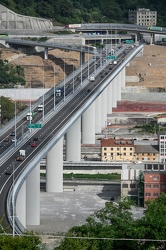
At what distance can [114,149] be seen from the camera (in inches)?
2717

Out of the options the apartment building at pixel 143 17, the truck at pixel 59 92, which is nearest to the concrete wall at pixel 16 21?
the apartment building at pixel 143 17

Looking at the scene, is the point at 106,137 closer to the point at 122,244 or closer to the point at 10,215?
the point at 10,215

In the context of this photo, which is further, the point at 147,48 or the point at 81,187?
the point at 147,48

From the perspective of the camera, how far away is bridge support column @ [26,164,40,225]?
2132 inches

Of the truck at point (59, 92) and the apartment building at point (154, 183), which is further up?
the truck at point (59, 92)

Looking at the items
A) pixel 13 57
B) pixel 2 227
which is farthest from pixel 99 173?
pixel 13 57

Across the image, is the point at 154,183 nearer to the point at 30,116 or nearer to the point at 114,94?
the point at 30,116

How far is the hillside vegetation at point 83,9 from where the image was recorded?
125556mm

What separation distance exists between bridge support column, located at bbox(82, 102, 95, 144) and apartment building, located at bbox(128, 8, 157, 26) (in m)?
52.4

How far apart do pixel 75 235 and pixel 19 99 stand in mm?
51633

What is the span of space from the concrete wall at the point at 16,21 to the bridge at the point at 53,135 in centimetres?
2691

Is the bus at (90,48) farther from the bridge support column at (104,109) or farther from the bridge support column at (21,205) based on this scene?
the bridge support column at (21,205)

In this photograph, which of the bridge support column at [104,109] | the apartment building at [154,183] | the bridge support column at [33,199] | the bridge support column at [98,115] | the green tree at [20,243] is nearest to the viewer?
the green tree at [20,243]

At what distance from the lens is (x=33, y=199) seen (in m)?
54.9
